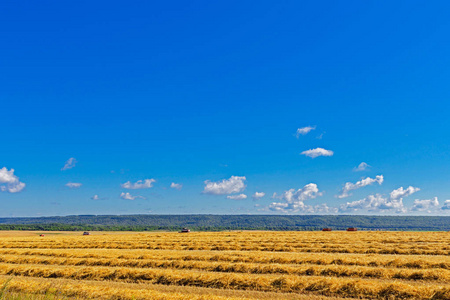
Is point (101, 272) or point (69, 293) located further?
point (101, 272)

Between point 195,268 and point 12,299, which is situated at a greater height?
point 12,299

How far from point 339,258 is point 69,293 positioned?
1641 centimetres

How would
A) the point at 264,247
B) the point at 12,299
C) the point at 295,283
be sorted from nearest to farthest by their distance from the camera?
the point at 12,299 < the point at 295,283 < the point at 264,247

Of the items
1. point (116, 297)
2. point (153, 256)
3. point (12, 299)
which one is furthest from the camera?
point (153, 256)

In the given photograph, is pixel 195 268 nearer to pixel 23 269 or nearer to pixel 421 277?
pixel 23 269

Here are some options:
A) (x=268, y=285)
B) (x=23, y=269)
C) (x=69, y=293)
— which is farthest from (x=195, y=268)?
(x=23, y=269)

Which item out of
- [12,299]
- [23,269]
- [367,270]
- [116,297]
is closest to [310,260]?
[367,270]

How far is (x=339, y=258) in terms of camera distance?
21.9 m

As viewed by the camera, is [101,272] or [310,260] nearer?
[101,272]

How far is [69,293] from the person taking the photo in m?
15.0

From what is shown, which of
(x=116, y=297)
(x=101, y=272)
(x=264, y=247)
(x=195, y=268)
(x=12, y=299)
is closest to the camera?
(x=12, y=299)

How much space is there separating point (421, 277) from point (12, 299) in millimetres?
17712

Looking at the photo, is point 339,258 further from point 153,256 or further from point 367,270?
point 153,256

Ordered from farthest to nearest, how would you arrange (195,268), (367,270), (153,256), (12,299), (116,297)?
(153,256)
(195,268)
(367,270)
(116,297)
(12,299)
